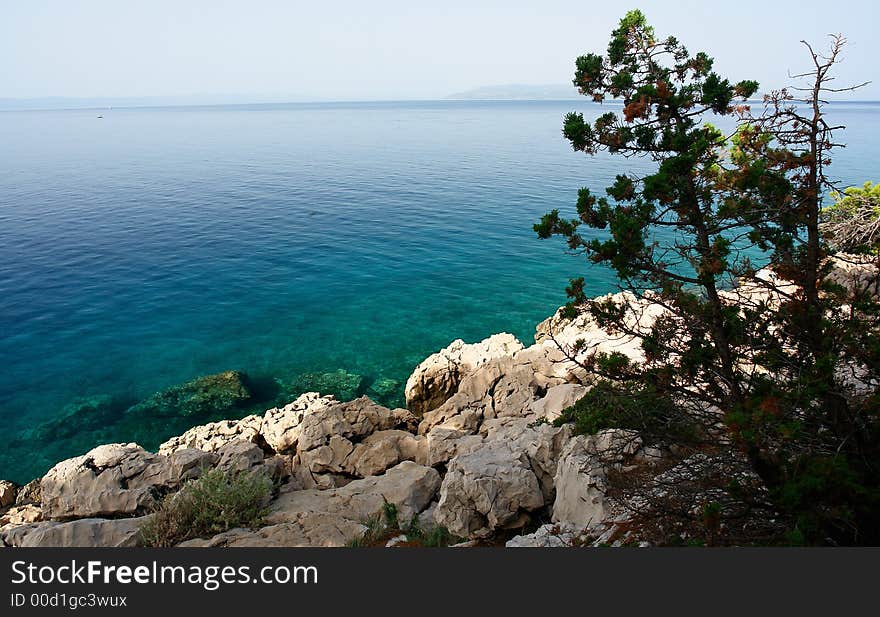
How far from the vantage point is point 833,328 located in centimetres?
825

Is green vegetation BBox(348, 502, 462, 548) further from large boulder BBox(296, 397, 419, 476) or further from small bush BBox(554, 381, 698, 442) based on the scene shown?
small bush BBox(554, 381, 698, 442)

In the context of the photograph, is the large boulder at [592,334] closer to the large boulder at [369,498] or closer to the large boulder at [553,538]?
the large boulder at [369,498]

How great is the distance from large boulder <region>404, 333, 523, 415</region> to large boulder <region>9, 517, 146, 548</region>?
11.8 meters

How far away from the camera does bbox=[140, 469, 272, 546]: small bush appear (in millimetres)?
12320

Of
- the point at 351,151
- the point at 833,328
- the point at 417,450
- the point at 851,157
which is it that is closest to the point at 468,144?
the point at 351,151

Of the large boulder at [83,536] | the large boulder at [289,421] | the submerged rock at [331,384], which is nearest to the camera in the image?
the large boulder at [83,536]

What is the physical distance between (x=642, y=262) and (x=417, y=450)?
11242 millimetres

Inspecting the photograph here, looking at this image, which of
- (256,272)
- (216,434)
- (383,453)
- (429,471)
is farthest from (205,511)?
(256,272)

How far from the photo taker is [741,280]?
376 inches

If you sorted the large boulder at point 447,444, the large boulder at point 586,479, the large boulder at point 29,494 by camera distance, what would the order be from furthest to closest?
the large boulder at point 29,494 < the large boulder at point 447,444 < the large boulder at point 586,479

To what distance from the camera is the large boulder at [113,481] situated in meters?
14.7

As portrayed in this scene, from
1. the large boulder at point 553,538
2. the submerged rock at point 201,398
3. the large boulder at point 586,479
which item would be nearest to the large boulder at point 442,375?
the submerged rock at point 201,398

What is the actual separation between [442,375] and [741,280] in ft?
46.8

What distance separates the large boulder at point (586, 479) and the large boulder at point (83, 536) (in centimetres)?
1012
